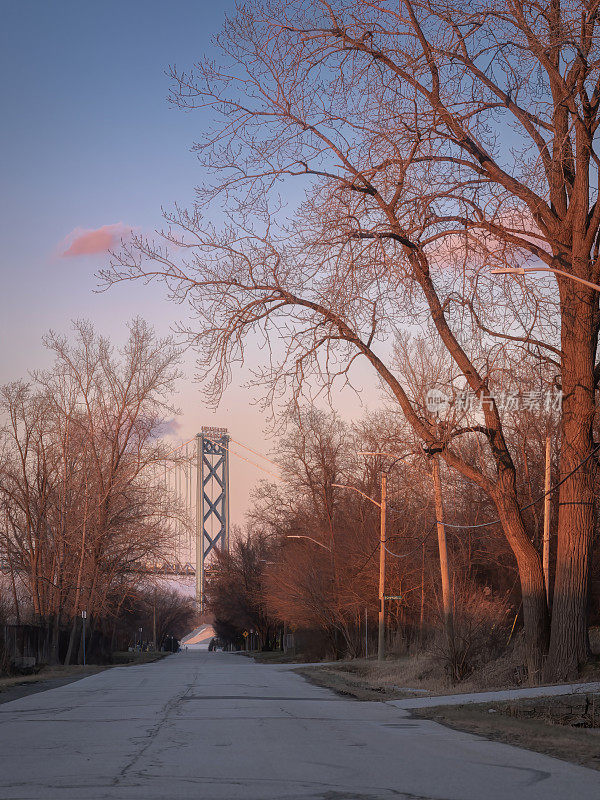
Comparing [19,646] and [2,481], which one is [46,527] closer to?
[2,481]

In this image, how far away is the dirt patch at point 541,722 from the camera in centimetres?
946

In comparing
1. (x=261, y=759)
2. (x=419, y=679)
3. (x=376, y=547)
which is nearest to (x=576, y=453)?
(x=419, y=679)

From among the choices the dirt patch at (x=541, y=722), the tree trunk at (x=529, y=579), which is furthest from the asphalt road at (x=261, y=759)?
the tree trunk at (x=529, y=579)

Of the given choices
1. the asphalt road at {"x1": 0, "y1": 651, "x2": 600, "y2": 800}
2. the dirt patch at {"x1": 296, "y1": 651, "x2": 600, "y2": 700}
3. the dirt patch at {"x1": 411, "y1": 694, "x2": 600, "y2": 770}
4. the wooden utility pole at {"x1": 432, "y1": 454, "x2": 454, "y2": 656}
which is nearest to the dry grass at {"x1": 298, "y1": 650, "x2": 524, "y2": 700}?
the dirt patch at {"x1": 296, "y1": 651, "x2": 600, "y2": 700}

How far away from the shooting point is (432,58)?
1722 centimetres

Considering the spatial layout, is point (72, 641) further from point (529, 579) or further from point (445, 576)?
point (529, 579)

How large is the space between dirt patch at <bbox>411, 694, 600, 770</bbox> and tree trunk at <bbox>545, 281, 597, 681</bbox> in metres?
3.82

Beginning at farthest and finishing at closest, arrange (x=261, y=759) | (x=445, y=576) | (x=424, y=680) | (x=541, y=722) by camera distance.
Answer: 1. (x=445, y=576)
2. (x=424, y=680)
3. (x=541, y=722)
4. (x=261, y=759)

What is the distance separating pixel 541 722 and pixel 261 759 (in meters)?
5.12

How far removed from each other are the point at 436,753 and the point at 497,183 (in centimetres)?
1187

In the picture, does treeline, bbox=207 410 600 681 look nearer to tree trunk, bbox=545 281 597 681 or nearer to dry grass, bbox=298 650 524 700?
dry grass, bbox=298 650 524 700

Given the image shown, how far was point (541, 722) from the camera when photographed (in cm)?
1223

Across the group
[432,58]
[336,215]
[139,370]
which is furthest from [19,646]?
[432,58]

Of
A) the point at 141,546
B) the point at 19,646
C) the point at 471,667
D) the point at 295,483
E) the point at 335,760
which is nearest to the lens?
the point at 335,760
